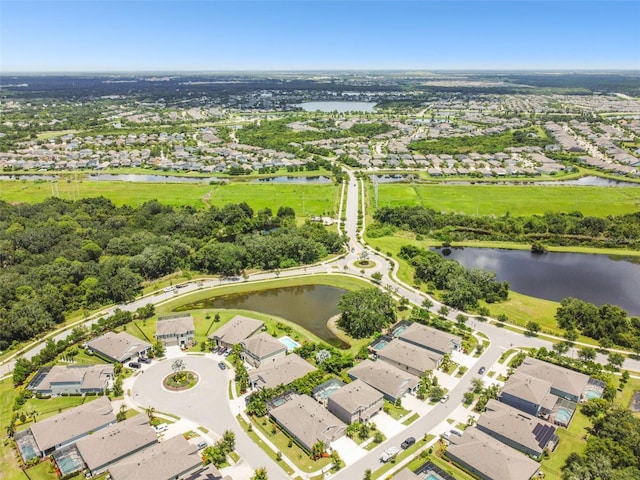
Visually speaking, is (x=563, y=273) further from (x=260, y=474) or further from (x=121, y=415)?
(x=121, y=415)

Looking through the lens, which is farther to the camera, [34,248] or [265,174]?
[265,174]

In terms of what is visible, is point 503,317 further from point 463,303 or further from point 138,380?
point 138,380

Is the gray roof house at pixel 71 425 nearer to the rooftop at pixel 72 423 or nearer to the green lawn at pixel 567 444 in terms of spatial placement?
the rooftop at pixel 72 423

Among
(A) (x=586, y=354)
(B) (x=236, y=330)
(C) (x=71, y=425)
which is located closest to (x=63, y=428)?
(C) (x=71, y=425)

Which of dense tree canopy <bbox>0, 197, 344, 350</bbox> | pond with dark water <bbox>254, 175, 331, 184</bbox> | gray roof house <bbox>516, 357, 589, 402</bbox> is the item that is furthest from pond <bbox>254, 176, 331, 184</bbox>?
gray roof house <bbox>516, 357, 589, 402</bbox>

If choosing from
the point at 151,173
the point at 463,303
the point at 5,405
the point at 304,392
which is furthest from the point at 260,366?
the point at 151,173

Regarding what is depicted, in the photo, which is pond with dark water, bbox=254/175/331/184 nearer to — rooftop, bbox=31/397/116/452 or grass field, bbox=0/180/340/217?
grass field, bbox=0/180/340/217
